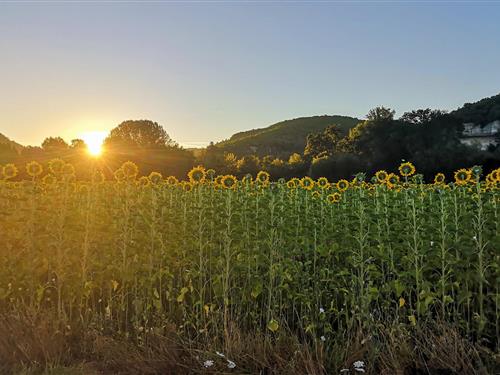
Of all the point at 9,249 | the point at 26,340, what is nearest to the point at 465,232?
the point at 26,340

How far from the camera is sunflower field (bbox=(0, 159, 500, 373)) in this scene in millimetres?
4625

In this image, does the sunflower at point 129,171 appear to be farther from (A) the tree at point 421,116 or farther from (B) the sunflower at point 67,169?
(A) the tree at point 421,116

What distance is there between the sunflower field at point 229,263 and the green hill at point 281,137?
93.9 meters

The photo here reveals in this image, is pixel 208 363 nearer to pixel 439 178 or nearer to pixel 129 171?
pixel 129 171

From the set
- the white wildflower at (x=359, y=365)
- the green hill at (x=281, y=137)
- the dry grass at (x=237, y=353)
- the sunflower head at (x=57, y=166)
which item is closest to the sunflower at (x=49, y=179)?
the sunflower head at (x=57, y=166)

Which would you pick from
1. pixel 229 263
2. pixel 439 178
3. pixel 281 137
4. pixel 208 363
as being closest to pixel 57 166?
pixel 229 263

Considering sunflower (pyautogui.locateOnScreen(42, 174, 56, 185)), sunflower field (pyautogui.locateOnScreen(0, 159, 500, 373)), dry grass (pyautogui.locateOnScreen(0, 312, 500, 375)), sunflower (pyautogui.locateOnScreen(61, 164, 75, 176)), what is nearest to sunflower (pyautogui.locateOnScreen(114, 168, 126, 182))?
sunflower field (pyautogui.locateOnScreen(0, 159, 500, 373))

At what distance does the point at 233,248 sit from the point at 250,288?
42cm

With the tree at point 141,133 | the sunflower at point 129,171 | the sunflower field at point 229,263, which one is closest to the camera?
the sunflower field at point 229,263

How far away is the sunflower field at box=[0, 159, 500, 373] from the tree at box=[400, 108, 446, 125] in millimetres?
48104

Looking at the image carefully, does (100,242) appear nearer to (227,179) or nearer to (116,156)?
(227,179)

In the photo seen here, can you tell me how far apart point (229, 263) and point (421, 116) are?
5327cm

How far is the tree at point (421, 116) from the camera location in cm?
5166

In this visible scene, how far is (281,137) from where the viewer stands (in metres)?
119
